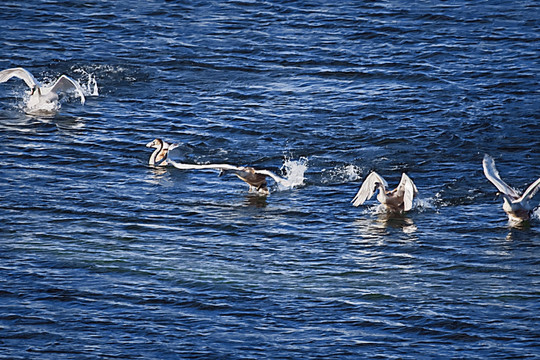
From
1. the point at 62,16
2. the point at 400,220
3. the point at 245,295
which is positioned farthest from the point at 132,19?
the point at 245,295

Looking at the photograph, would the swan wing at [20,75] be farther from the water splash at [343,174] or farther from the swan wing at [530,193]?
the swan wing at [530,193]

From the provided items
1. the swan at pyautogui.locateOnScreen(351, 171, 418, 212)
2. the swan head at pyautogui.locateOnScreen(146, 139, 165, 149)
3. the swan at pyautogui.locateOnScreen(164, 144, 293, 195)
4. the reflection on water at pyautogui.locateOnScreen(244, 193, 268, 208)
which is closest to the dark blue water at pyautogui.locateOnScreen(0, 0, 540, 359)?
the reflection on water at pyautogui.locateOnScreen(244, 193, 268, 208)

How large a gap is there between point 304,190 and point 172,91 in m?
5.20

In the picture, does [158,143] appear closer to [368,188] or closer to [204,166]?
[204,166]

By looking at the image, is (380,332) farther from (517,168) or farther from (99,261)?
(517,168)

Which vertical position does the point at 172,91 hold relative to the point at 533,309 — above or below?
above

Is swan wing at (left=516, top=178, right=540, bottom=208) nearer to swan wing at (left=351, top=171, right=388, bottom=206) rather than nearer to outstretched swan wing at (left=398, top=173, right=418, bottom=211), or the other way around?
outstretched swan wing at (left=398, top=173, right=418, bottom=211)

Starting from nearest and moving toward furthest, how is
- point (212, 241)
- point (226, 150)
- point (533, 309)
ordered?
point (533, 309)
point (212, 241)
point (226, 150)

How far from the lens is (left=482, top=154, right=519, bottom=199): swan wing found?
1326 cm

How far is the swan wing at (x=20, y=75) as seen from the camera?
718 inches

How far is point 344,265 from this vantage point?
12.3m

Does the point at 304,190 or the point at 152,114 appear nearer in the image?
the point at 304,190

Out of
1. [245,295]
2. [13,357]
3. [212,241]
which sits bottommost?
[13,357]

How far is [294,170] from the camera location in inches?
595
